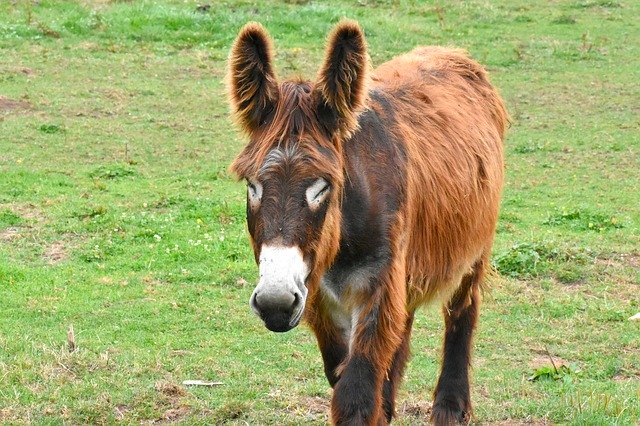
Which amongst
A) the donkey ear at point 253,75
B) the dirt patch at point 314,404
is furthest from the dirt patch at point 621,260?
the donkey ear at point 253,75

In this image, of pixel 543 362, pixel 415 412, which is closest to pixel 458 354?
pixel 415 412

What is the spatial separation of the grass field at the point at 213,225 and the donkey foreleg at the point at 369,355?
1.23 m

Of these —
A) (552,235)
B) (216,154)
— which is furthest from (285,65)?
(552,235)

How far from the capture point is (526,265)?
900 centimetres

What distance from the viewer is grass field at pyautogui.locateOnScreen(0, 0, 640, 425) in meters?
6.30

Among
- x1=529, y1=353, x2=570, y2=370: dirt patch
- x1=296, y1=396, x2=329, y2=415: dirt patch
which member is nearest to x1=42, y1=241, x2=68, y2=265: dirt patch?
x1=296, y1=396, x2=329, y2=415: dirt patch

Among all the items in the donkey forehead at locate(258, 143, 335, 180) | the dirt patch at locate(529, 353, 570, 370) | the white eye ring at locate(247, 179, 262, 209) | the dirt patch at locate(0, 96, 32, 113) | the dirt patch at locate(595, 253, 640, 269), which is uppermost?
the donkey forehead at locate(258, 143, 335, 180)

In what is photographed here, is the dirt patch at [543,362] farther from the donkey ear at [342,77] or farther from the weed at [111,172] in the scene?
the weed at [111,172]

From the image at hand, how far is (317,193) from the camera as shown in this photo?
437 cm

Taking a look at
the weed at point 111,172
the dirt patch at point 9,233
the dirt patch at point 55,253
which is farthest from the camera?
the weed at point 111,172

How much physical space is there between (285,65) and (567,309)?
9.13 metres

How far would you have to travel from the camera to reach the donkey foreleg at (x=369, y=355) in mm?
4684

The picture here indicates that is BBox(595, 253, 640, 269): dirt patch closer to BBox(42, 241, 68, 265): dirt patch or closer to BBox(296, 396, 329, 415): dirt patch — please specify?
BBox(296, 396, 329, 415): dirt patch

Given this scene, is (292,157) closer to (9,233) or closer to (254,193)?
(254,193)
